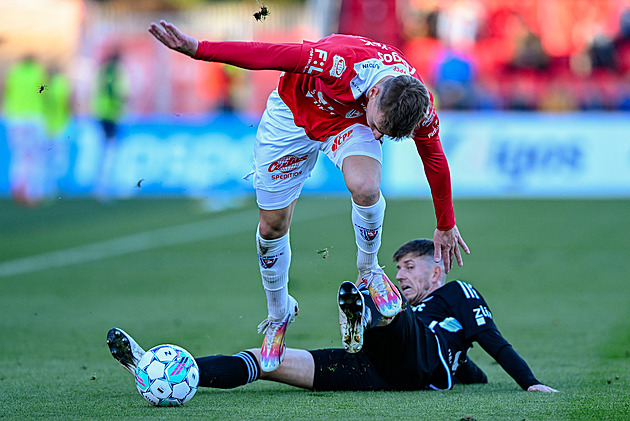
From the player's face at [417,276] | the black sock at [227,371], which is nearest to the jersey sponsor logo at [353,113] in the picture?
the player's face at [417,276]

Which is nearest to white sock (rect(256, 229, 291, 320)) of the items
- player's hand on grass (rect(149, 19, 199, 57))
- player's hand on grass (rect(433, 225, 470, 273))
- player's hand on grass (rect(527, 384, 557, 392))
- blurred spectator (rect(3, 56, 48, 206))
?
player's hand on grass (rect(433, 225, 470, 273))

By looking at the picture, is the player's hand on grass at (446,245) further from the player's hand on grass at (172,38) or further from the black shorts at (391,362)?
the player's hand on grass at (172,38)

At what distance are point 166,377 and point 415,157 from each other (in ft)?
48.4

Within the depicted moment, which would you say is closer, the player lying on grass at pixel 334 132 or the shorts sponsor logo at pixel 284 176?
the player lying on grass at pixel 334 132

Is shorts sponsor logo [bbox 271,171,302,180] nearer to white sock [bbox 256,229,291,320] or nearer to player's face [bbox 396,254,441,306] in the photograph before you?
white sock [bbox 256,229,291,320]

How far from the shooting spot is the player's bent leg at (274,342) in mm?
5164

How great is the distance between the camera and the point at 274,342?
17.7ft

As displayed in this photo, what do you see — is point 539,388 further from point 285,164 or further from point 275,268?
point 285,164

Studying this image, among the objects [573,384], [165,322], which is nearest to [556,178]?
[165,322]

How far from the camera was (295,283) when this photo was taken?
10.6m

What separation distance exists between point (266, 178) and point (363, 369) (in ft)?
4.17

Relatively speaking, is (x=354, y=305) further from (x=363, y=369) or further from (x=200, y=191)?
(x=200, y=191)

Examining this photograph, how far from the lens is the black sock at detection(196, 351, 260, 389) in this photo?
16.5 ft

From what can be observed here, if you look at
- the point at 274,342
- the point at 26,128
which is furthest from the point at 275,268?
the point at 26,128
